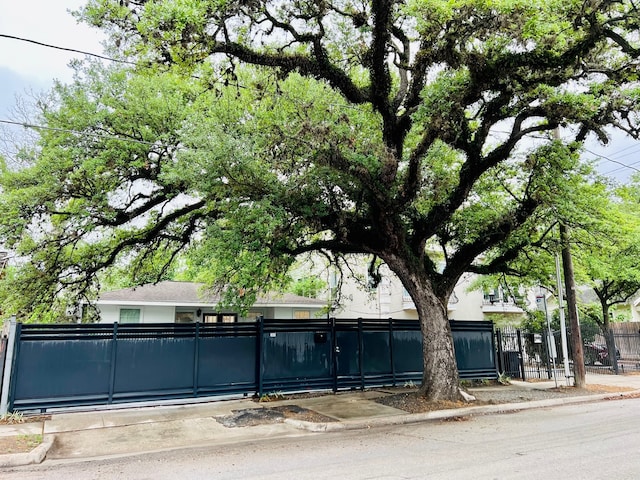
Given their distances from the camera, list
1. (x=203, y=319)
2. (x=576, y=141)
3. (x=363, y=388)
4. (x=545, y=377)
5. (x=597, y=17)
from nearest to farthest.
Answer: (x=597, y=17) → (x=576, y=141) → (x=363, y=388) → (x=545, y=377) → (x=203, y=319)

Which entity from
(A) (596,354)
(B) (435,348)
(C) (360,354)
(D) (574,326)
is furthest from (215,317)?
(A) (596,354)

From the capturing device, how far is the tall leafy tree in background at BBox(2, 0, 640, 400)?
8.66 m

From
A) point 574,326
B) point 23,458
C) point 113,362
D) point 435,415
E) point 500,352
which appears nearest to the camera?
point 23,458

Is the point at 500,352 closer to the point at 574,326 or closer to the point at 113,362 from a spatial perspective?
the point at 574,326

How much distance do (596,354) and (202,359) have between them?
20211 mm

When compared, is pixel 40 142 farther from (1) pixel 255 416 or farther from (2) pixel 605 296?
(2) pixel 605 296

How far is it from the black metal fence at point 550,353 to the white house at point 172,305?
8.09 meters

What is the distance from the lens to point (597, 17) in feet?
27.8

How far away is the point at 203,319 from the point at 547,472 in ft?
63.6

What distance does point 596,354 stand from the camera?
874 inches

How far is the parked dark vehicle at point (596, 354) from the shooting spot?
21.9 m

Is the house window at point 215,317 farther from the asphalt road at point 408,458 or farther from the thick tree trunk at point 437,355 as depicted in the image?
the asphalt road at point 408,458

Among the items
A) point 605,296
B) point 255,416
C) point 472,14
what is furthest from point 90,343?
point 605,296

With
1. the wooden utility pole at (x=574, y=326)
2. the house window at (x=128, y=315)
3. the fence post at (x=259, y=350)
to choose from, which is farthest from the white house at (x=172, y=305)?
the wooden utility pole at (x=574, y=326)
